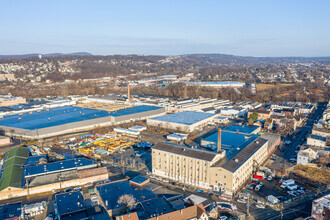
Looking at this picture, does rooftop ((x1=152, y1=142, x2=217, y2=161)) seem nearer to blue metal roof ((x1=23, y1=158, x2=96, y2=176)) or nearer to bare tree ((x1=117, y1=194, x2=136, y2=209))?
bare tree ((x1=117, y1=194, x2=136, y2=209))

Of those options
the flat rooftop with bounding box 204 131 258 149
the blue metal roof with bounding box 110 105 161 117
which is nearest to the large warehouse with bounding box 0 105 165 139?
the blue metal roof with bounding box 110 105 161 117

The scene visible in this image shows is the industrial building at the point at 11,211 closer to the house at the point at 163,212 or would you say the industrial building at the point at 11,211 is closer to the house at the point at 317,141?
the house at the point at 163,212

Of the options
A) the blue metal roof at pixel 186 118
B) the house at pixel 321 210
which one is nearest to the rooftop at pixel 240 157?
the house at pixel 321 210

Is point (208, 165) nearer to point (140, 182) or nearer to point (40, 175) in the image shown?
point (140, 182)

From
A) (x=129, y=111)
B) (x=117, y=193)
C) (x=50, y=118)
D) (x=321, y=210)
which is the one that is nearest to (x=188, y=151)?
(x=117, y=193)

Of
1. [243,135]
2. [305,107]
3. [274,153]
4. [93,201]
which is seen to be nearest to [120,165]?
[93,201]

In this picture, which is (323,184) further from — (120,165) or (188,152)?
(120,165)
